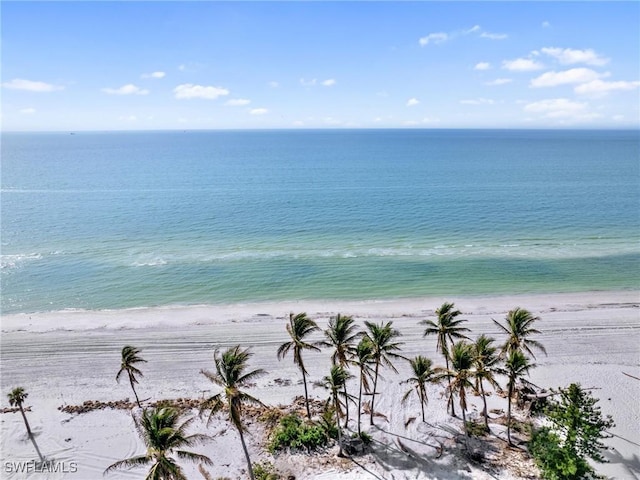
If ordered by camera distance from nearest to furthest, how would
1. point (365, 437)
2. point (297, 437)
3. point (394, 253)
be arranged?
point (297, 437)
point (365, 437)
point (394, 253)

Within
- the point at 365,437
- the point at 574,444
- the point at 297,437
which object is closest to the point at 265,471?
the point at 297,437

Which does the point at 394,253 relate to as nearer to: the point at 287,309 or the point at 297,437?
the point at 287,309

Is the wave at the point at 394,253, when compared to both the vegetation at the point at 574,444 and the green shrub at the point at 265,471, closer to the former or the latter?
the green shrub at the point at 265,471

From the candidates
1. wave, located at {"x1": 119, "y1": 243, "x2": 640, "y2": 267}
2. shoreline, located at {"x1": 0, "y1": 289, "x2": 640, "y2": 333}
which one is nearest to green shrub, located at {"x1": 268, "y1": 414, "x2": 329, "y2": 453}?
shoreline, located at {"x1": 0, "y1": 289, "x2": 640, "y2": 333}

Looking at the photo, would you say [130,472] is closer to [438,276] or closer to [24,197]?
[438,276]

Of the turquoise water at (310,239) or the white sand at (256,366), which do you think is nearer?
the white sand at (256,366)

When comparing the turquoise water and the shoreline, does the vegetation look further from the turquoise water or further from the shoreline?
the turquoise water

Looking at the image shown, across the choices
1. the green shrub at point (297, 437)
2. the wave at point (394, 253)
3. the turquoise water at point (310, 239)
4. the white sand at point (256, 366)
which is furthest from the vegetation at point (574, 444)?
the wave at point (394, 253)
